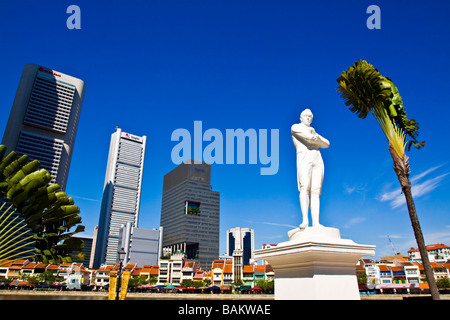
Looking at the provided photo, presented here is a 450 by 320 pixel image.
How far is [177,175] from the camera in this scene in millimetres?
161000

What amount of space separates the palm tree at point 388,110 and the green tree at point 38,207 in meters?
12.4

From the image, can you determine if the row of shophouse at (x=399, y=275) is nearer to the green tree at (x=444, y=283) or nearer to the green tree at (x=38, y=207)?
the green tree at (x=444, y=283)

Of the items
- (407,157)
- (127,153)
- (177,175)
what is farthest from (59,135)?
(407,157)

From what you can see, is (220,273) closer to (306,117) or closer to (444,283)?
(444,283)

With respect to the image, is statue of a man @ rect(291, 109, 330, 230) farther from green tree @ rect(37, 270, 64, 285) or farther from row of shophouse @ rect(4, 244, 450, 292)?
green tree @ rect(37, 270, 64, 285)

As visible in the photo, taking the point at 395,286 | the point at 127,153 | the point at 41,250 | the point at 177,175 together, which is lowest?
the point at 395,286

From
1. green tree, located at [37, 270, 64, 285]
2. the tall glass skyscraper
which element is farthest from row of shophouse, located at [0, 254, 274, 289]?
the tall glass skyscraper

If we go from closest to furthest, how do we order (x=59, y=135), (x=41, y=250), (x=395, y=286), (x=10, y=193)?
(x=10, y=193) < (x=41, y=250) < (x=395, y=286) < (x=59, y=135)

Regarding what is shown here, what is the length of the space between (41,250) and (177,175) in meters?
148

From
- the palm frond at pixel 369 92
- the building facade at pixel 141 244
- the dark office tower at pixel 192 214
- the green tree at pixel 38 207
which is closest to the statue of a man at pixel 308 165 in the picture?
the palm frond at pixel 369 92

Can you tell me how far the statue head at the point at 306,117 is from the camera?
591 cm

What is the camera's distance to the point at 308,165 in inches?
220
